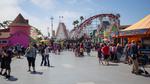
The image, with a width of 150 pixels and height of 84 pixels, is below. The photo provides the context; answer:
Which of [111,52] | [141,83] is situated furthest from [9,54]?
[111,52]

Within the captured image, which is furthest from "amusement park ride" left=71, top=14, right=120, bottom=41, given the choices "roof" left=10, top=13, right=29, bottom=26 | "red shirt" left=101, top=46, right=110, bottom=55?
"red shirt" left=101, top=46, right=110, bottom=55

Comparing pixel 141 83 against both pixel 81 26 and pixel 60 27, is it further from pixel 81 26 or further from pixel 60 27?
pixel 60 27

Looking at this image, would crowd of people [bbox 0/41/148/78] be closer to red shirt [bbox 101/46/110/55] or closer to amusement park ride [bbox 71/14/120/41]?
red shirt [bbox 101/46/110/55]

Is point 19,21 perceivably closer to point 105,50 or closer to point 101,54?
point 101,54

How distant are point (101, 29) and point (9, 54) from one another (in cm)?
6156

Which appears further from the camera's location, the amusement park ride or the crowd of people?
the amusement park ride

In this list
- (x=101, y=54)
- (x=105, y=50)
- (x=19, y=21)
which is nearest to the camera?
(x=105, y=50)

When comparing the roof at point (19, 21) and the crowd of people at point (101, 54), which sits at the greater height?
the roof at point (19, 21)

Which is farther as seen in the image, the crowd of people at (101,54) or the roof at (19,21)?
the roof at (19,21)

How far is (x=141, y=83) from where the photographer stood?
44.2ft

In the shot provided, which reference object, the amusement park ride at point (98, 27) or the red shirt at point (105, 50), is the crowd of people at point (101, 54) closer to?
the red shirt at point (105, 50)

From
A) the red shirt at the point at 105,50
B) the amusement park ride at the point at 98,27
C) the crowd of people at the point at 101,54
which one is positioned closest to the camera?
the crowd of people at the point at 101,54

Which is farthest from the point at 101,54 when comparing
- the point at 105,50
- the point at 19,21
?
the point at 19,21

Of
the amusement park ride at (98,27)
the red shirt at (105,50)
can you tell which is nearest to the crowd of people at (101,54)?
the red shirt at (105,50)
